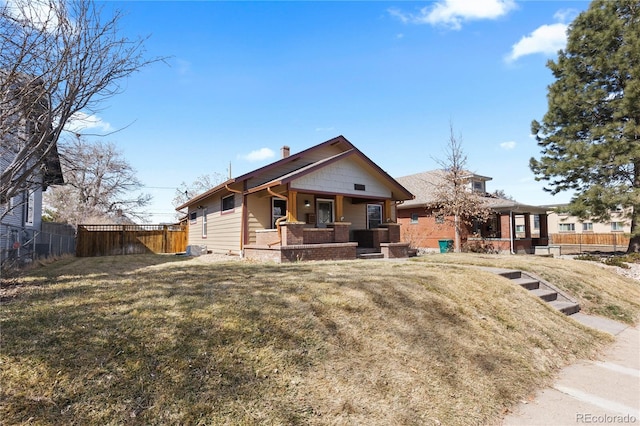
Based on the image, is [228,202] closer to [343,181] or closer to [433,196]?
[343,181]

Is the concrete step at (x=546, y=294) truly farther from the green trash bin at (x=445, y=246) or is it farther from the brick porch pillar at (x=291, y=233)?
the green trash bin at (x=445, y=246)

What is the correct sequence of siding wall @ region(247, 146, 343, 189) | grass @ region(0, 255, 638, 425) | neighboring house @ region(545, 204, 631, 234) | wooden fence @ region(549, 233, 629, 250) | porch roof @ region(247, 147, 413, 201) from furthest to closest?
1. neighboring house @ region(545, 204, 631, 234)
2. wooden fence @ region(549, 233, 629, 250)
3. siding wall @ region(247, 146, 343, 189)
4. porch roof @ region(247, 147, 413, 201)
5. grass @ region(0, 255, 638, 425)

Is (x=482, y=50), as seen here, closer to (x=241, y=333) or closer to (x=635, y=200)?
(x=241, y=333)

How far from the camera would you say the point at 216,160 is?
38.0m

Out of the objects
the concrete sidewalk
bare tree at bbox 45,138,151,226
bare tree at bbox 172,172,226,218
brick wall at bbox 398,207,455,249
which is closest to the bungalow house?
brick wall at bbox 398,207,455,249

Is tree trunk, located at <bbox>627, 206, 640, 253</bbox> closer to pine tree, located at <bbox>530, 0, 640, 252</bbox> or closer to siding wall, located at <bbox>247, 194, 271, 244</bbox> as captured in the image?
pine tree, located at <bbox>530, 0, 640, 252</bbox>

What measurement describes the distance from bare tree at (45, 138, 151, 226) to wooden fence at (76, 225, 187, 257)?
36.8 feet

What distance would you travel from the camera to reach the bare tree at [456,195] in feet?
56.7

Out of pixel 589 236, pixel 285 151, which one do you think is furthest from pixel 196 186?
pixel 589 236

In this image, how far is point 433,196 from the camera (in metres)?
20.7

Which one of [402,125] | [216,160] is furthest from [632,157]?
[216,160]

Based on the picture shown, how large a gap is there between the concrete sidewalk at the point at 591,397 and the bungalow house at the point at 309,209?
7661 millimetres

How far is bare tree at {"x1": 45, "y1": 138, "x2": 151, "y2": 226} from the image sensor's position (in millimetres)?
28688

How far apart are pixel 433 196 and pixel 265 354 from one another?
63.3 feet
